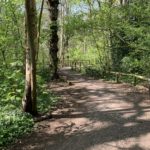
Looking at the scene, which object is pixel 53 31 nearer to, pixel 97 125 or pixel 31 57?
pixel 31 57

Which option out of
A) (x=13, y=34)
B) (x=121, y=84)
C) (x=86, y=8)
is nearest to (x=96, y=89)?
(x=121, y=84)

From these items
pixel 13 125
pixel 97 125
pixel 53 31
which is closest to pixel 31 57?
pixel 13 125

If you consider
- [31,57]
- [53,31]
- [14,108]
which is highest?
[53,31]

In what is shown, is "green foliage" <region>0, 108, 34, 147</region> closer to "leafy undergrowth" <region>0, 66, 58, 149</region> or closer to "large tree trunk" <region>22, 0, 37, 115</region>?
"leafy undergrowth" <region>0, 66, 58, 149</region>

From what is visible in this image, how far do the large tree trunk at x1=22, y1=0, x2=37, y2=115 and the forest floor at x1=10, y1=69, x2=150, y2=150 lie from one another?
0.95 metres

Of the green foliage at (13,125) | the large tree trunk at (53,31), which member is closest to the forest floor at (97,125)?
the green foliage at (13,125)

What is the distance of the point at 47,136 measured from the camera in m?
10.5

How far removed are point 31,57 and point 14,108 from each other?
234cm

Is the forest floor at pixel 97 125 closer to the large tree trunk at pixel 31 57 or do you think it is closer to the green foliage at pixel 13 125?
the green foliage at pixel 13 125

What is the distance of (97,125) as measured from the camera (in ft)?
36.1

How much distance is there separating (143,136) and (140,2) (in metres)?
13.2

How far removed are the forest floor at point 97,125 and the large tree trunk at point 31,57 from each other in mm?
945

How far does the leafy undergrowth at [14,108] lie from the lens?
10.5 m

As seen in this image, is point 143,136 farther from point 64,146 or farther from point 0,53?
point 0,53
